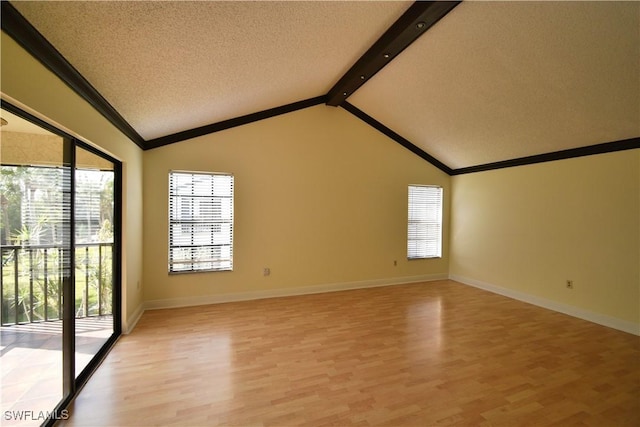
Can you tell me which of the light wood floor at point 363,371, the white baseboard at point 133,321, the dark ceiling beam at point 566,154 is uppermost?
the dark ceiling beam at point 566,154

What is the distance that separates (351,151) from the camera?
16.4 feet

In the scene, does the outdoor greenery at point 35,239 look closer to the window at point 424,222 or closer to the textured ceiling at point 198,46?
the textured ceiling at point 198,46

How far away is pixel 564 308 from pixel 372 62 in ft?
14.4

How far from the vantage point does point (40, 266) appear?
200 centimetres

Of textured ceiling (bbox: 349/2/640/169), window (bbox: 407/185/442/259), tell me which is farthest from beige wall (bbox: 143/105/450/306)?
textured ceiling (bbox: 349/2/640/169)

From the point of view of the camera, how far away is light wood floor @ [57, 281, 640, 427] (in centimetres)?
193

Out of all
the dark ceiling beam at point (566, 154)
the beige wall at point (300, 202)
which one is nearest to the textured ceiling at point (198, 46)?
the beige wall at point (300, 202)

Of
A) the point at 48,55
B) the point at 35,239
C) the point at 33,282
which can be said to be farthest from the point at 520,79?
the point at 33,282

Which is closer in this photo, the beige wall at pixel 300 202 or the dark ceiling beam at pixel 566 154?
the dark ceiling beam at pixel 566 154

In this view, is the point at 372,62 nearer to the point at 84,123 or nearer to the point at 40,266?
the point at 84,123

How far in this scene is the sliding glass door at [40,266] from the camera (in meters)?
1.74

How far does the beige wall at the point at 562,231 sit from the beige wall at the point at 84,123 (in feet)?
18.6

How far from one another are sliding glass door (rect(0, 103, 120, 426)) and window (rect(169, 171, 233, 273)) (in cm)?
140

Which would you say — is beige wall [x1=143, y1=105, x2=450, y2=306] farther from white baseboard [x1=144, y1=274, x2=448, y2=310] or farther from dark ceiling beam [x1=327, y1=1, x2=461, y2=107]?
dark ceiling beam [x1=327, y1=1, x2=461, y2=107]
